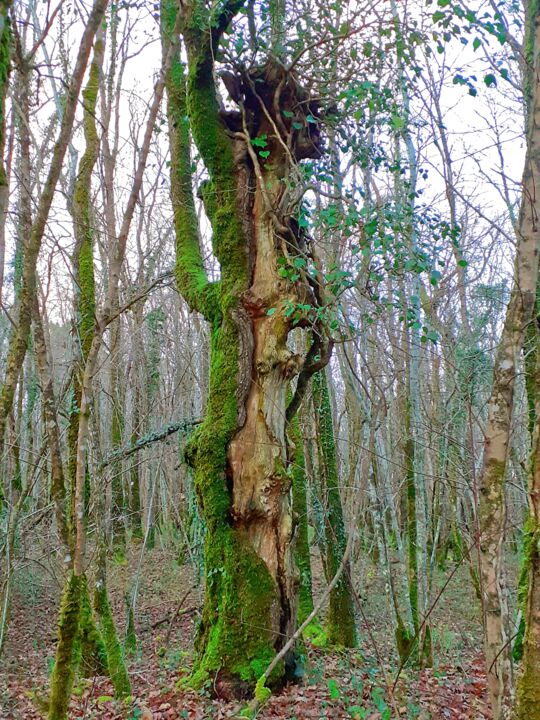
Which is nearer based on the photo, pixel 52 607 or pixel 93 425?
pixel 93 425

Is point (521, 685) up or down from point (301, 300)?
down

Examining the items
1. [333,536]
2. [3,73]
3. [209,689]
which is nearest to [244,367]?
[209,689]

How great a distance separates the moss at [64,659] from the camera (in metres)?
3.55

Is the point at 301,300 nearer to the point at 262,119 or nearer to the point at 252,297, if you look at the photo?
the point at 252,297

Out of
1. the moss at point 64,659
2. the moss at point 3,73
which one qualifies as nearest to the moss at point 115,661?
the moss at point 64,659

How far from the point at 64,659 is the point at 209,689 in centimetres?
183

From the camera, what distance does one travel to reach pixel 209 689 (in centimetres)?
490

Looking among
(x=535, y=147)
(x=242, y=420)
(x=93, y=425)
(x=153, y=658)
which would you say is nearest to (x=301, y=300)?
(x=242, y=420)

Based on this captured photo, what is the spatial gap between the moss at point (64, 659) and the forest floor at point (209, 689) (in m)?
0.25

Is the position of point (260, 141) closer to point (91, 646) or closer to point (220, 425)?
point (220, 425)

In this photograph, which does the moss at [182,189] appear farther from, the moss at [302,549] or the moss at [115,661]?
the moss at [115,661]

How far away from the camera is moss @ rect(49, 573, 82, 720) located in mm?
3549

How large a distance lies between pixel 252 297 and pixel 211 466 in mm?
1769

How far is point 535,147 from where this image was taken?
3471mm
